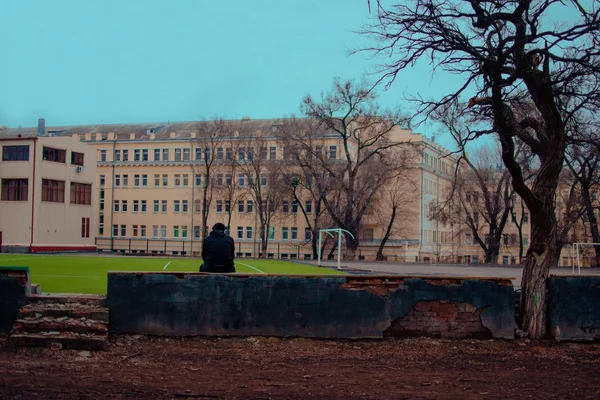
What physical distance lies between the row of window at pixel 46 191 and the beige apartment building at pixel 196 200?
480 inches

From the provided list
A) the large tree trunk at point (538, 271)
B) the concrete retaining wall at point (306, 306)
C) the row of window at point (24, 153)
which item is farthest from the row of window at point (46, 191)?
the large tree trunk at point (538, 271)

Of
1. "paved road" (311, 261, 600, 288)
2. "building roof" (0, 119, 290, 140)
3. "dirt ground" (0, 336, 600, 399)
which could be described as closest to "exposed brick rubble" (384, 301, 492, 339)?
"dirt ground" (0, 336, 600, 399)

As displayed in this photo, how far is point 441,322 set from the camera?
532 inches

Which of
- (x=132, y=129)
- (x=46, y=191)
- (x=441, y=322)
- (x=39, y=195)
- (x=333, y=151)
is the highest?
(x=132, y=129)

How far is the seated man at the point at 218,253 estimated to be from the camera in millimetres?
14461

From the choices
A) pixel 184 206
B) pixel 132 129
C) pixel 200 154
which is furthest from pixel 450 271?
pixel 132 129

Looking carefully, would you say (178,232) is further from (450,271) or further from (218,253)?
(218,253)

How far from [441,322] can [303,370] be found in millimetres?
3631

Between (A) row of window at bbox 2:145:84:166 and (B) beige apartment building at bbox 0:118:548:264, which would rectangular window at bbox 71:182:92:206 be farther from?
(B) beige apartment building at bbox 0:118:548:264

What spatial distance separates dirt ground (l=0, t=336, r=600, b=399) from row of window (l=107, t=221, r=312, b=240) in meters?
74.3

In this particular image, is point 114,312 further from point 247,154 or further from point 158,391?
point 247,154

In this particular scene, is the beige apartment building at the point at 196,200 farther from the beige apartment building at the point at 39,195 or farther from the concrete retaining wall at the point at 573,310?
the concrete retaining wall at the point at 573,310

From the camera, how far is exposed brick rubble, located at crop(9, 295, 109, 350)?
463 inches

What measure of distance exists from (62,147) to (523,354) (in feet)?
208
